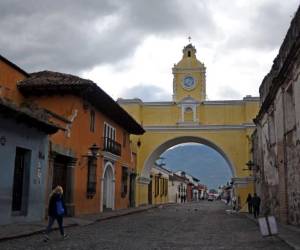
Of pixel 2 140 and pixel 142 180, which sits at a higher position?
pixel 142 180

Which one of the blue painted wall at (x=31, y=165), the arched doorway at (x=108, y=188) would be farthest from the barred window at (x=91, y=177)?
the blue painted wall at (x=31, y=165)

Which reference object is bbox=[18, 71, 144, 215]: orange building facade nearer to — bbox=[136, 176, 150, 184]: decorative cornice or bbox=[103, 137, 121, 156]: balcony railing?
bbox=[103, 137, 121, 156]: balcony railing

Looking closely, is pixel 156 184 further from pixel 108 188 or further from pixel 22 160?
pixel 22 160

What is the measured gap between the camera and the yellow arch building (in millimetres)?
36219

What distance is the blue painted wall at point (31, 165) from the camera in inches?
528

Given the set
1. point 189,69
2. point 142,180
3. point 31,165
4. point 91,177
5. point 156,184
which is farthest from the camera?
point 156,184

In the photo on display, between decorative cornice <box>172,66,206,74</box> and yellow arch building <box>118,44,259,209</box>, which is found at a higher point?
decorative cornice <box>172,66,206,74</box>

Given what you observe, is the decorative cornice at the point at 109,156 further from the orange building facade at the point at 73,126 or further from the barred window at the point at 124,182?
the barred window at the point at 124,182

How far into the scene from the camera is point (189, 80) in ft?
125

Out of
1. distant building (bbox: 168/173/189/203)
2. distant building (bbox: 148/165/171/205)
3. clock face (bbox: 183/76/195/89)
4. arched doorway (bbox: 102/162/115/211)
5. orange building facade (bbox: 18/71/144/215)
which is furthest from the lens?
distant building (bbox: 168/173/189/203)

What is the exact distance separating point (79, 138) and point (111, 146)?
5.62 metres

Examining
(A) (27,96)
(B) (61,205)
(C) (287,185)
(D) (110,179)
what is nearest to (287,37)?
(C) (287,185)

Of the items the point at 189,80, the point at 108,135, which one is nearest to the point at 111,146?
the point at 108,135

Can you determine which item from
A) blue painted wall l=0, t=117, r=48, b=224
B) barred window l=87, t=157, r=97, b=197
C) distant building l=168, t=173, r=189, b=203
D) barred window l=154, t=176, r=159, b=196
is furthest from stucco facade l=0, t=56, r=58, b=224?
distant building l=168, t=173, r=189, b=203
